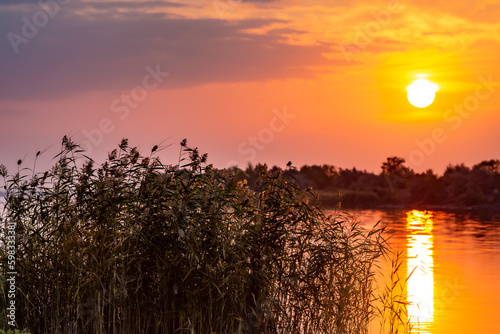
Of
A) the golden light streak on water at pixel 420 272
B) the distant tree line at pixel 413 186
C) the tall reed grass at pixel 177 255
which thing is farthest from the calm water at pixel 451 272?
the distant tree line at pixel 413 186

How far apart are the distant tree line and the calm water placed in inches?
290

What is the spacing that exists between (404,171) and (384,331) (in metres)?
40.1

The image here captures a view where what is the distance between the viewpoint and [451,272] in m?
20.0

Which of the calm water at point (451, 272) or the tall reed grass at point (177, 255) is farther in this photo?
the calm water at point (451, 272)

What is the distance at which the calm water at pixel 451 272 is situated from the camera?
13.6 meters

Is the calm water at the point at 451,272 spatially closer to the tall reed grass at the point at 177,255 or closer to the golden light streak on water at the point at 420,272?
the golden light streak on water at the point at 420,272

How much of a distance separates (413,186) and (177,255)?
41169mm

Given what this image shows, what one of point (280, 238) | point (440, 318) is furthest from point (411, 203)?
point (280, 238)

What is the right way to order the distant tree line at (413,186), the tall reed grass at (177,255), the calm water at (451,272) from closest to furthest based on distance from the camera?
the tall reed grass at (177,255) < the calm water at (451,272) < the distant tree line at (413,186)

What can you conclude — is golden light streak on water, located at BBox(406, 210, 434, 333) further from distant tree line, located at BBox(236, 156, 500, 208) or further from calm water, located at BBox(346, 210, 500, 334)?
distant tree line, located at BBox(236, 156, 500, 208)

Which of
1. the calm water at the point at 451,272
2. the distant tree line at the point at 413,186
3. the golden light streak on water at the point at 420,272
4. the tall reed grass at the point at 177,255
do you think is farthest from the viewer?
the distant tree line at the point at 413,186

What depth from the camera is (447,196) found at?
46.6 meters

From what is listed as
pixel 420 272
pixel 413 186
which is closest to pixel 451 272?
pixel 420 272

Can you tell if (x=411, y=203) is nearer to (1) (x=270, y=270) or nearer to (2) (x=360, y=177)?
(2) (x=360, y=177)
